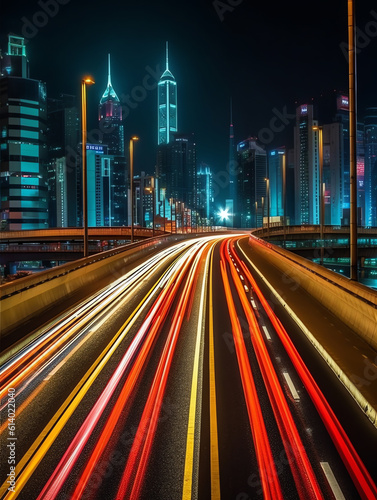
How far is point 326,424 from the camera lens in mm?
7754

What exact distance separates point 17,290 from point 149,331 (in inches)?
167

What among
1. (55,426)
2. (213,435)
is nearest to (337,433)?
(213,435)

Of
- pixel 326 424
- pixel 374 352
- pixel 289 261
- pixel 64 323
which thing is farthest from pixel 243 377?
pixel 289 261

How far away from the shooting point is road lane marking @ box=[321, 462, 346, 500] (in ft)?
19.0

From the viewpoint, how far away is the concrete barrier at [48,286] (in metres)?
13.7

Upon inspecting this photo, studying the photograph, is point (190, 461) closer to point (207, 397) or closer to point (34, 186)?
point (207, 397)

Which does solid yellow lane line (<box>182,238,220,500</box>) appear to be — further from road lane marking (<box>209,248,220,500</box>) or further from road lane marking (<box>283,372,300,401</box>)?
road lane marking (<box>283,372,300,401</box>)

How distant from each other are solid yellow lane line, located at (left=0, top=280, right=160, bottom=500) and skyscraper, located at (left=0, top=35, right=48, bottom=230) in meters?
134

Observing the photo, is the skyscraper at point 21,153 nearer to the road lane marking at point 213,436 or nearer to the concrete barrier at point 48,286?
the concrete barrier at point 48,286

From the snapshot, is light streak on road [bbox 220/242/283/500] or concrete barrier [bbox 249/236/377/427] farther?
concrete barrier [bbox 249/236/377/427]

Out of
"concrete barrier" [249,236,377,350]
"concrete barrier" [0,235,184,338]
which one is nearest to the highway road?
"concrete barrier" [0,235,184,338]

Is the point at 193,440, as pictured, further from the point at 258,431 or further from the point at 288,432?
the point at 288,432

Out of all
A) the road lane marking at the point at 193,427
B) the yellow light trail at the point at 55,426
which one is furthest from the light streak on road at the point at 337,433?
the yellow light trail at the point at 55,426

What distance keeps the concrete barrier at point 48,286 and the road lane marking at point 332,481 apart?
918 cm
